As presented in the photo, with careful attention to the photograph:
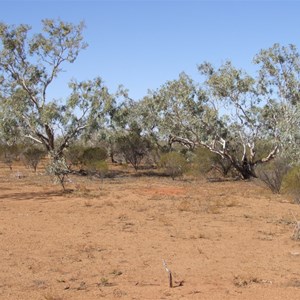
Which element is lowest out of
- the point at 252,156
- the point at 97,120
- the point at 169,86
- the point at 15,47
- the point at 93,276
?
A: the point at 93,276

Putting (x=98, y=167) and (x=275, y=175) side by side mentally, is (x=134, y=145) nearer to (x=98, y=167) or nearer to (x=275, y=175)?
(x=98, y=167)

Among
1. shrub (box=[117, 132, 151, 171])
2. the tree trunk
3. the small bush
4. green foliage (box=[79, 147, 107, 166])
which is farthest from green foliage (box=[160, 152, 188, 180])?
shrub (box=[117, 132, 151, 171])

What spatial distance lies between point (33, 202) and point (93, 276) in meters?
10.6

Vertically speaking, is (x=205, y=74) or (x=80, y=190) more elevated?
(x=205, y=74)

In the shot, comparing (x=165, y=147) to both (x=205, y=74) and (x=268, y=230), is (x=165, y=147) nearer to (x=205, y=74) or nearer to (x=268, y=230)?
(x=205, y=74)

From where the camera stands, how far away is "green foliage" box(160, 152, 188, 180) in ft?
105

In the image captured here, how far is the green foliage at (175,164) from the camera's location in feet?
105

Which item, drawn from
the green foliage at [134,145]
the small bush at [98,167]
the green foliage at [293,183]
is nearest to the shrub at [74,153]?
the small bush at [98,167]

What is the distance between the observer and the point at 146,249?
10.3 meters

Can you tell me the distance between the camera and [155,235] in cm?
1191

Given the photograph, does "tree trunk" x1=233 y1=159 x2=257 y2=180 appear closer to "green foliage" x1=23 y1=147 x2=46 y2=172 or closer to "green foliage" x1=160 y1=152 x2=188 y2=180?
"green foliage" x1=160 y1=152 x2=188 y2=180

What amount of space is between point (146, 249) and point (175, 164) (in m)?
21.9

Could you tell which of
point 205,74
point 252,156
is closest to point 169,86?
point 205,74

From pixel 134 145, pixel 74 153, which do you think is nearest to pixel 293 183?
pixel 74 153
